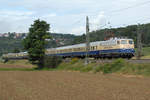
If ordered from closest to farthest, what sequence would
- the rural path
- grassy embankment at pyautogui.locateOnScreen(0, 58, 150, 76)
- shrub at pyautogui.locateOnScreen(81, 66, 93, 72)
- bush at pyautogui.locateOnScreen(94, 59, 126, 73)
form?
the rural path < grassy embankment at pyautogui.locateOnScreen(0, 58, 150, 76) < bush at pyautogui.locateOnScreen(94, 59, 126, 73) < shrub at pyautogui.locateOnScreen(81, 66, 93, 72)

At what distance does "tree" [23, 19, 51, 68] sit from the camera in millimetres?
56844

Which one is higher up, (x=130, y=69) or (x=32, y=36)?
(x=32, y=36)

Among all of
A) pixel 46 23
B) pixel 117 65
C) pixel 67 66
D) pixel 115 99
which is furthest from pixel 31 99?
pixel 46 23

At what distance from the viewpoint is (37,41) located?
186 feet

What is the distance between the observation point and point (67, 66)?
50281 mm

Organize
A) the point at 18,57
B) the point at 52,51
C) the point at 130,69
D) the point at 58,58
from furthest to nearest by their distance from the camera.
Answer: the point at 18,57, the point at 52,51, the point at 58,58, the point at 130,69

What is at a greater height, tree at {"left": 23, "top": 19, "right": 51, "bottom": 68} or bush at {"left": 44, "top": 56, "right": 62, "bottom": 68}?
tree at {"left": 23, "top": 19, "right": 51, "bottom": 68}

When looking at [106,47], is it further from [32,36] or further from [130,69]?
[32,36]

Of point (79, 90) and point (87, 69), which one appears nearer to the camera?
point (79, 90)

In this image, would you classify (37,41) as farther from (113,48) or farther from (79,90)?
(79,90)

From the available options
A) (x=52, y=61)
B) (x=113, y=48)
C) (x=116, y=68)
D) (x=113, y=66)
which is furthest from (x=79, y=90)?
(x=52, y=61)

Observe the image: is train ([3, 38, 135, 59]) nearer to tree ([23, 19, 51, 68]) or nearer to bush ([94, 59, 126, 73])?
bush ([94, 59, 126, 73])

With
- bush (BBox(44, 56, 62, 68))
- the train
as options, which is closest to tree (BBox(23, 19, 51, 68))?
bush (BBox(44, 56, 62, 68))

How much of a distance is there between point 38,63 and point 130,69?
32.7 m
